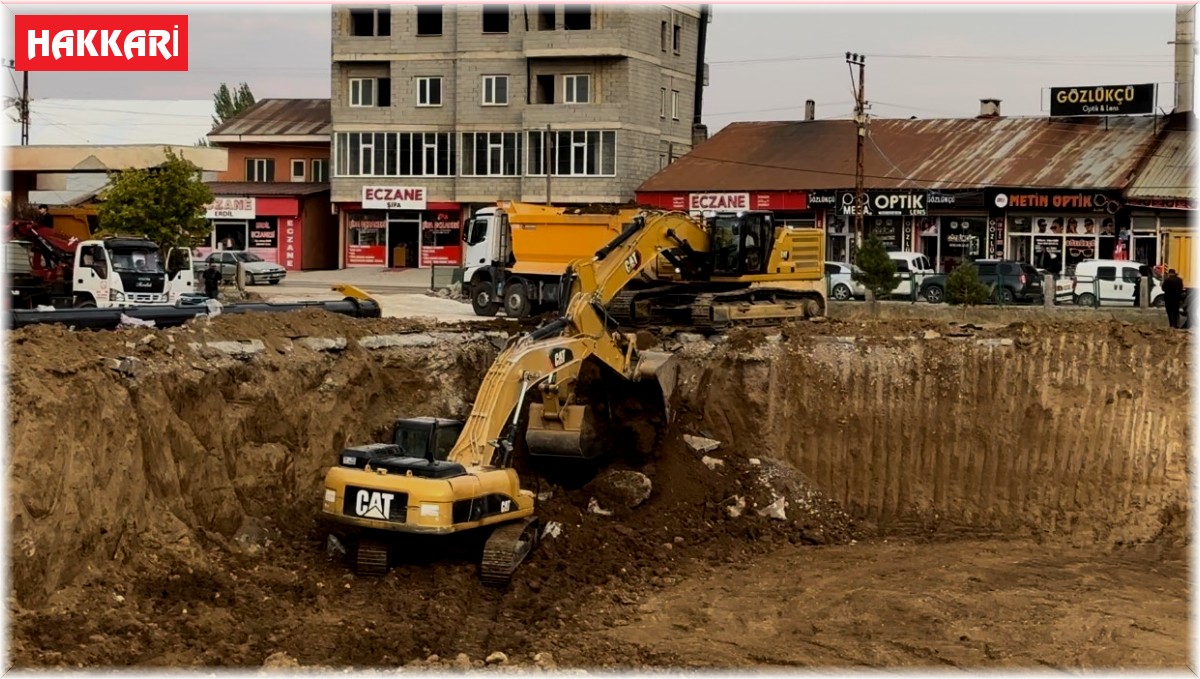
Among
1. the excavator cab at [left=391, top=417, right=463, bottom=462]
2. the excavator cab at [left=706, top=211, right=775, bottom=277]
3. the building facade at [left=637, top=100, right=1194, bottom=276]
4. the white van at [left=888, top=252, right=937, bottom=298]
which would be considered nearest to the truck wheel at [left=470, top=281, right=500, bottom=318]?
the excavator cab at [left=706, top=211, right=775, bottom=277]

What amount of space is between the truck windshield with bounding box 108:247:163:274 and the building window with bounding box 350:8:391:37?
84.1 ft

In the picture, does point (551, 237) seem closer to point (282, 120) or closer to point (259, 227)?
point (259, 227)

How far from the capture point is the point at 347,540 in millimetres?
16312

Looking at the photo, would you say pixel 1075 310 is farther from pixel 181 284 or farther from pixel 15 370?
pixel 15 370

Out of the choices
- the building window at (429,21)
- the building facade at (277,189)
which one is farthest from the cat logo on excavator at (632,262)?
the building facade at (277,189)

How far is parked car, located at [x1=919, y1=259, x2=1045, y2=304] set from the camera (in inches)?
1415

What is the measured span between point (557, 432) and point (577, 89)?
36344mm

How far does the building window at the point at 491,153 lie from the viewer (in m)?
54.6

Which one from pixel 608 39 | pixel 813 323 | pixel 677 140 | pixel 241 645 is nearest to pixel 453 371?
pixel 813 323

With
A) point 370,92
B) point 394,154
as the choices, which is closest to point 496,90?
point 394,154

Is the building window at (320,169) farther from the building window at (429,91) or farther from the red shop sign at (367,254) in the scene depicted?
the building window at (429,91)

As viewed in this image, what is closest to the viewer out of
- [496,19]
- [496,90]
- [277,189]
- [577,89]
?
[577,89]

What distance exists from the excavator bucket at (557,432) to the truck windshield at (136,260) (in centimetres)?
1575

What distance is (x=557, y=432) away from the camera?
737 inches
